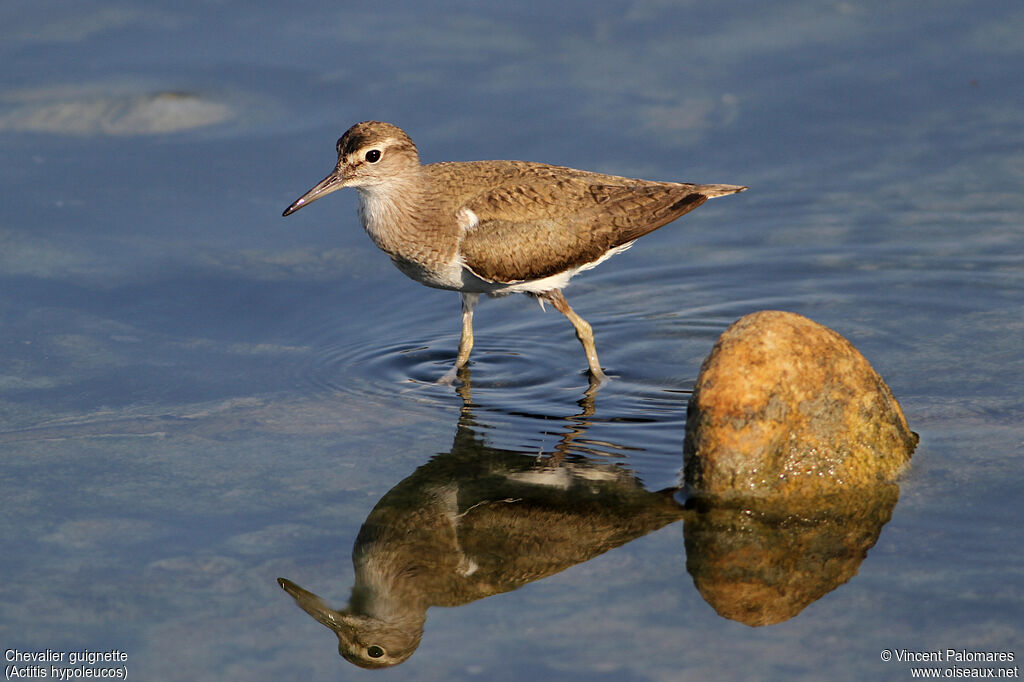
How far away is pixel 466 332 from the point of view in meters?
10.9

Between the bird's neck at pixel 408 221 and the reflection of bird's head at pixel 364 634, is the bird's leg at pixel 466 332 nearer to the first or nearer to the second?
the bird's neck at pixel 408 221

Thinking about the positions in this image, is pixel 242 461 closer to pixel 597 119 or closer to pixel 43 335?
pixel 43 335

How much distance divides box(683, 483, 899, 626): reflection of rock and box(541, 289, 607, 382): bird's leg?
107 inches

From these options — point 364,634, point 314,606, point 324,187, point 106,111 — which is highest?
point 106,111

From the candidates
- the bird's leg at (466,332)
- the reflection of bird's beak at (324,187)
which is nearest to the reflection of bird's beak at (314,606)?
the bird's leg at (466,332)

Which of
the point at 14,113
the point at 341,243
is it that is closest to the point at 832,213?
the point at 341,243

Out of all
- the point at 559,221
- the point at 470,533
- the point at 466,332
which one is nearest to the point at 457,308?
the point at 466,332

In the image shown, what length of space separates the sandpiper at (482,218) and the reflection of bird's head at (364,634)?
3662 mm

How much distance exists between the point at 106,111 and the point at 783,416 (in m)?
8.97

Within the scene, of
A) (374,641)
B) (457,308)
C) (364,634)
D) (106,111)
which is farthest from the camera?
(106,111)

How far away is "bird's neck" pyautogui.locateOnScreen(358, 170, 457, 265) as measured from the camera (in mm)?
10414

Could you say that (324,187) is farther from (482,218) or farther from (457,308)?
(457,308)

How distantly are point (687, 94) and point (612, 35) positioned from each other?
1384 mm

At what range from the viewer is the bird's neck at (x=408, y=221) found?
34.2 feet
